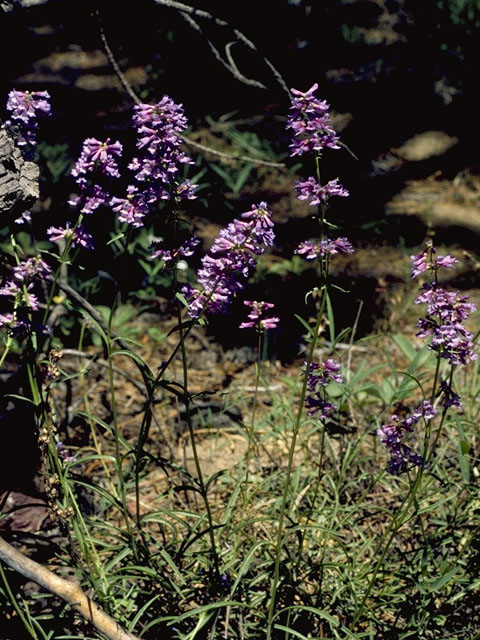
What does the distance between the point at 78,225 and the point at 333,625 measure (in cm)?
127

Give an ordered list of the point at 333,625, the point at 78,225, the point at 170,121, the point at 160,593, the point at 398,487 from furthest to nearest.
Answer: the point at 398,487 → the point at 160,593 → the point at 333,625 → the point at 78,225 → the point at 170,121

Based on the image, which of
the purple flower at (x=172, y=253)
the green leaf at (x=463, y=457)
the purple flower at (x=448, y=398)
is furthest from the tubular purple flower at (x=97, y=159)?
the green leaf at (x=463, y=457)

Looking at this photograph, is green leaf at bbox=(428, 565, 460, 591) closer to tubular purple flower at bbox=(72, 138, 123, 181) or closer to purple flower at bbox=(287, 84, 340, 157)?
purple flower at bbox=(287, 84, 340, 157)

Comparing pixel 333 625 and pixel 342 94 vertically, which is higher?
pixel 342 94

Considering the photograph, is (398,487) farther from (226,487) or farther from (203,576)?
(203,576)

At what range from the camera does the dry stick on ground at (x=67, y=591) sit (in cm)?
170

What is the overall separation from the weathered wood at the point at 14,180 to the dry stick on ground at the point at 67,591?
2.86 ft

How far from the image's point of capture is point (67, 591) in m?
1.74

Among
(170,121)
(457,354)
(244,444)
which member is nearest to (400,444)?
(457,354)

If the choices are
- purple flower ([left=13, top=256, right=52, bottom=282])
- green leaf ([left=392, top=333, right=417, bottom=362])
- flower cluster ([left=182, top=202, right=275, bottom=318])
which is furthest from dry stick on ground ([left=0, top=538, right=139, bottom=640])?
green leaf ([left=392, top=333, right=417, bottom=362])

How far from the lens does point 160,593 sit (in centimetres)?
194

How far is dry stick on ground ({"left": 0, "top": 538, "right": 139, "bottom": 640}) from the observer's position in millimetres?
1699

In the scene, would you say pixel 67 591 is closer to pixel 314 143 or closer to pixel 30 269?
pixel 30 269

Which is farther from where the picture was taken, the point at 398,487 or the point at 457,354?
the point at 398,487
